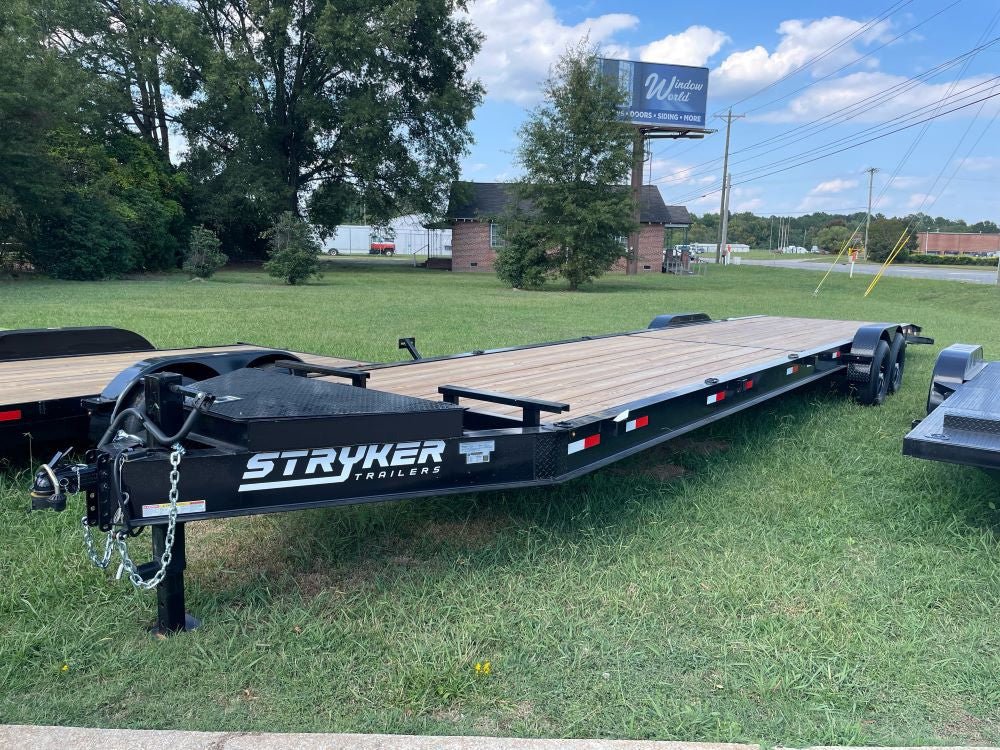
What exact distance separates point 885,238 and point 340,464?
2912 inches

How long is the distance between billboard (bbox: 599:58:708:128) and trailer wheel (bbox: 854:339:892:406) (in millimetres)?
32616

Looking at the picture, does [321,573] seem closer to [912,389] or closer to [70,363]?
[70,363]

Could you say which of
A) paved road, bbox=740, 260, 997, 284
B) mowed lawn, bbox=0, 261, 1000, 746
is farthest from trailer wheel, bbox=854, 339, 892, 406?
paved road, bbox=740, 260, 997, 284

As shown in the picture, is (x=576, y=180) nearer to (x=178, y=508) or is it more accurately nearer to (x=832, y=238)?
(x=178, y=508)

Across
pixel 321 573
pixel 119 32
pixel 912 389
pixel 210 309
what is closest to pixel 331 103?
pixel 119 32

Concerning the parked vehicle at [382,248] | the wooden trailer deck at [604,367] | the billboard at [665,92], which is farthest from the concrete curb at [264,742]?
the parked vehicle at [382,248]

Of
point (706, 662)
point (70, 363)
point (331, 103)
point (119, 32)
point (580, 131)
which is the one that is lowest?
point (706, 662)

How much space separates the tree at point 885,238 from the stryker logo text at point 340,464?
70.8 metres

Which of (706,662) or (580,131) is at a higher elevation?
(580,131)

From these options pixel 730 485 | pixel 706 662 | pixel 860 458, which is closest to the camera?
pixel 706 662

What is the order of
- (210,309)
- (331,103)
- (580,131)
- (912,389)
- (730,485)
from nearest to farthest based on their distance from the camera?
(730,485)
(912,389)
(210,309)
(580,131)
(331,103)

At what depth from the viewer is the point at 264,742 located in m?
2.21

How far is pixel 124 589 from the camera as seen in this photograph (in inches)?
124

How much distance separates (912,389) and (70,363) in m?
7.43
